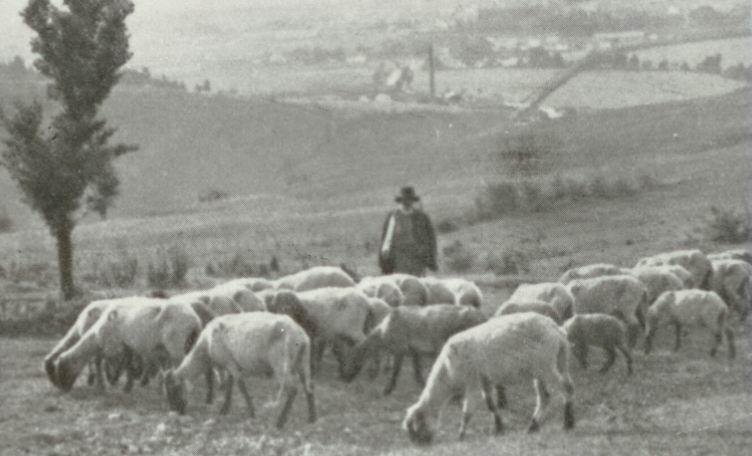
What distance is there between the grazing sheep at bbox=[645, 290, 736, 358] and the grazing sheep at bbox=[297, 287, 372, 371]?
12.1 feet

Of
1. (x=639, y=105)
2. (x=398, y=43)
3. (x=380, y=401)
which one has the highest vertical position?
(x=398, y=43)

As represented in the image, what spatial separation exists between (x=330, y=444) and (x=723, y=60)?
26810 millimetres

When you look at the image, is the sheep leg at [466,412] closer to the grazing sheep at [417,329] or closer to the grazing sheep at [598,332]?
the grazing sheep at [417,329]

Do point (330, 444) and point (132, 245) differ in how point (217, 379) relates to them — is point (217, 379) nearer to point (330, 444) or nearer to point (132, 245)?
point (330, 444)

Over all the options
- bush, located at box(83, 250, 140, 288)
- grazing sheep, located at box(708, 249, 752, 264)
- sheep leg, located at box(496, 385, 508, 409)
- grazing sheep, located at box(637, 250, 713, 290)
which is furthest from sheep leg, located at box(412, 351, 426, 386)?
bush, located at box(83, 250, 140, 288)

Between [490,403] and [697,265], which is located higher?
[697,265]

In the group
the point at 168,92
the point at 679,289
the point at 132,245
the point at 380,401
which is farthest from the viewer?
the point at 168,92

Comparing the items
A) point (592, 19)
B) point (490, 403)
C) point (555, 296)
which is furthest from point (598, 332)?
point (592, 19)

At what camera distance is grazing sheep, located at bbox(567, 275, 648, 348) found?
1571 centimetres

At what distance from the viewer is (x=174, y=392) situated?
12852mm

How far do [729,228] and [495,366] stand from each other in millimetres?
13688

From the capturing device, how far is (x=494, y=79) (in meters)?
43.9

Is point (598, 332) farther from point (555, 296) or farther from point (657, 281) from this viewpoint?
point (657, 281)

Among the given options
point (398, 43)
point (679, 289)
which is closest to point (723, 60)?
point (398, 43)
